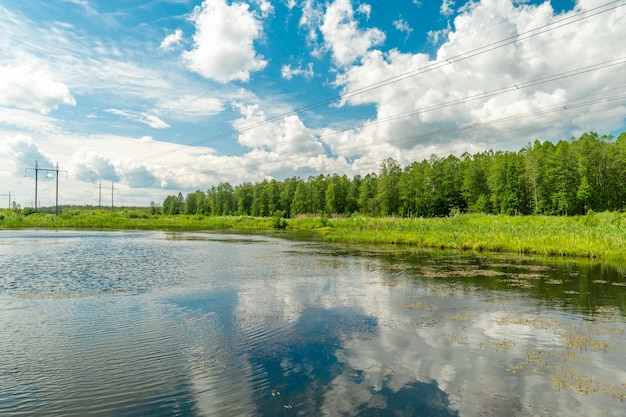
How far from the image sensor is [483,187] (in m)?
88.5

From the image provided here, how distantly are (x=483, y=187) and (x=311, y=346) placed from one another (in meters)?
90.4

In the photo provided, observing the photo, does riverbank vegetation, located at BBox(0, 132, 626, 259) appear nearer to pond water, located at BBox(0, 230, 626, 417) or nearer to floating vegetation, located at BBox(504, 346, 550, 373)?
pond water, located at BBox(0, 230, 626, 417)

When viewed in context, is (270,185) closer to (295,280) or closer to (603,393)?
(295,280)

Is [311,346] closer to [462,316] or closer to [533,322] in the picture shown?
[462,316]

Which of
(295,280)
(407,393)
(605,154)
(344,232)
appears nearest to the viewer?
(407,393)

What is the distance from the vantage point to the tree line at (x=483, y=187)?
7031cm

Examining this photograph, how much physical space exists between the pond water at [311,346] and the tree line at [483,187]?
39269mm

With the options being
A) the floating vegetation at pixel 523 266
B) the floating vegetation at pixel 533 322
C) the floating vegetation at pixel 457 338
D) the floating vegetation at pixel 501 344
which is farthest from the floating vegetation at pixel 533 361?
the floating vegetation at pixel 523 266

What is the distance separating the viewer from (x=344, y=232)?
47.5m

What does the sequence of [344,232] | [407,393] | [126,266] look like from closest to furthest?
1. [407,393]
2. [126,266]
3. [344,232]

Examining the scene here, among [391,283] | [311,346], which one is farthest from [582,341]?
[391,283]

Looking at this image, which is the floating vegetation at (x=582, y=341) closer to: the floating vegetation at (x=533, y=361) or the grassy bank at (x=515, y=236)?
the floating vegetation at (x=533, y=361)

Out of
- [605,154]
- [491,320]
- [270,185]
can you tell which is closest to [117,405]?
[491,320]

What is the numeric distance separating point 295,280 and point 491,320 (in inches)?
377
